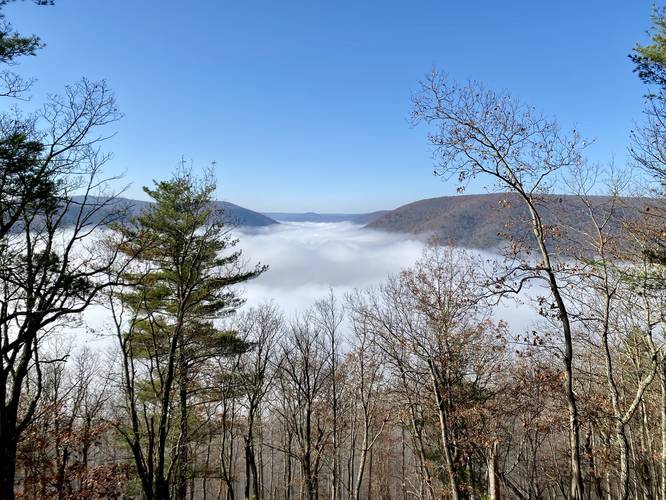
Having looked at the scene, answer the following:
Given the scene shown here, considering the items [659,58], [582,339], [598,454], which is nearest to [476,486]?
[598,454]

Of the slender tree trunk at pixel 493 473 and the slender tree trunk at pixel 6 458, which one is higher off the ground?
the slender tree trunk at pixel 6 458

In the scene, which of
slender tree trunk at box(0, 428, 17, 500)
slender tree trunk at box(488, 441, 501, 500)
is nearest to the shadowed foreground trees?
slender tree trunk at box(0, 428, 17, 500)

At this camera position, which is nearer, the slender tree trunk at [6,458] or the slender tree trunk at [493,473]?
the slender tree trunk at [6,458]

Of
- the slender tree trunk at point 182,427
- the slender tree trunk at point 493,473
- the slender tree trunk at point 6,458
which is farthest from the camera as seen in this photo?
the slender tree trunk at point 182,427

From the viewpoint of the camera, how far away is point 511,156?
906 centimetres

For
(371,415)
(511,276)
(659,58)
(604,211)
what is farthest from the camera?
(371,415)

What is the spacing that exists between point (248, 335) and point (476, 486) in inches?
445

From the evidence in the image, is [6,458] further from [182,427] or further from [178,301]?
[178,301]

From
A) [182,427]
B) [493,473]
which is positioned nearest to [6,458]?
[182,427]

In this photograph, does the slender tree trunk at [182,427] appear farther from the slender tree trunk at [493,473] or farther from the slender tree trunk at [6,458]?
the slender tree trunk at [493,473]

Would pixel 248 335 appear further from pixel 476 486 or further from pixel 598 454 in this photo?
pixel 598 454

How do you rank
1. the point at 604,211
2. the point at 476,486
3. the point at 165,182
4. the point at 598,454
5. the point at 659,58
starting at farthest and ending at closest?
1. the point at 165,182
2. the point at 476,486
3. the point at 598,454
4. the point at 604,211
5. the point at 659,58

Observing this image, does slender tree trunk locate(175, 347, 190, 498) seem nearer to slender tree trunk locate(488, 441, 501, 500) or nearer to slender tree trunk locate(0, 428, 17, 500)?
slender tree trunk locate(0, 428, 17, 500)

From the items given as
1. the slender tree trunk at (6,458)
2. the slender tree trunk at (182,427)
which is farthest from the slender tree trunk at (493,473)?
the slender tree trunk at (6,458)
